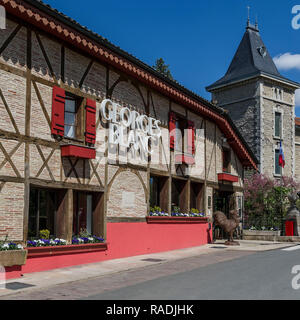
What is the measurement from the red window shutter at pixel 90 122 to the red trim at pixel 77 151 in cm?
52

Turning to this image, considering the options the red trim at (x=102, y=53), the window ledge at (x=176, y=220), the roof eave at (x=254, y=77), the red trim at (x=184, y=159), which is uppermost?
the roof eave at (x=254, y=77)

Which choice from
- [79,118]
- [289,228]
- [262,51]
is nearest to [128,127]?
[79,118]

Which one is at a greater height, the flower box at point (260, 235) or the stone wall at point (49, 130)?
the stone wall at point (49, 130)

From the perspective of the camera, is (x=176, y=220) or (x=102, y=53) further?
(x=176, y=220)

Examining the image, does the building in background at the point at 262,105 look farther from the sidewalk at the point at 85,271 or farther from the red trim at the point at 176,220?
the sidewalk at the point at 85,271

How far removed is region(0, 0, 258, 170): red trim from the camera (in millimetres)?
10867

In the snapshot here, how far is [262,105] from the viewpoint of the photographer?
3303 cm

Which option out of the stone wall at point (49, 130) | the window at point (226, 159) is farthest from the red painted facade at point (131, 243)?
the window at point (226, 159)

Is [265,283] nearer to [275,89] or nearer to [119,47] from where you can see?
[119,47]

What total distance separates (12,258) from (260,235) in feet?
54.5

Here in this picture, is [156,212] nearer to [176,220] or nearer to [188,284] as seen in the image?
[176,220]

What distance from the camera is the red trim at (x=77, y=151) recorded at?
12141 mm
